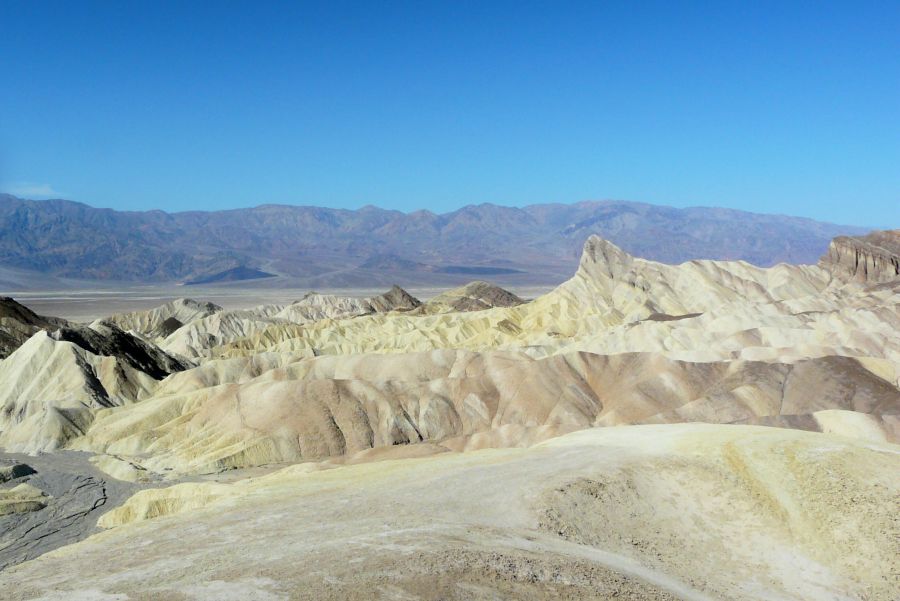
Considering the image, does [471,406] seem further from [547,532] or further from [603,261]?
[603,261]

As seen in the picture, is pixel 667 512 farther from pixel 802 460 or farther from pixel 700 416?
pixel 700 416

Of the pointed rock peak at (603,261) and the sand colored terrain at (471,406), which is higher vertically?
the pointed rock peak at (603,261)

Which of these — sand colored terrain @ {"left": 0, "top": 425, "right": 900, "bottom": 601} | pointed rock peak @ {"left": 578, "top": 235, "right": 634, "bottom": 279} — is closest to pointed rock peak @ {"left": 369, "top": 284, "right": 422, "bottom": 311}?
pointed rock peak @ {"left": 578, "top": 235, "right": 634, "bottom": 279}

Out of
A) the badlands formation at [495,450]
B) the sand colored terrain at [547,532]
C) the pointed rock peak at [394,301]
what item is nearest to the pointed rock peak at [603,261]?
the badlands formation at [495,450]

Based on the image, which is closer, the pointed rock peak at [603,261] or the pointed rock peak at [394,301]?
the pointed rock peak at [603,261]

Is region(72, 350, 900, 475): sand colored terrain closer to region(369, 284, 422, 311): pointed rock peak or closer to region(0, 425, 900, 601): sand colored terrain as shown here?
region(0, 425, 900, 601): sand colored terrain

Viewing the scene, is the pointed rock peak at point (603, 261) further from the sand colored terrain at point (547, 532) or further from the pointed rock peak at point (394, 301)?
the sand colored terrain at point (547, 532)

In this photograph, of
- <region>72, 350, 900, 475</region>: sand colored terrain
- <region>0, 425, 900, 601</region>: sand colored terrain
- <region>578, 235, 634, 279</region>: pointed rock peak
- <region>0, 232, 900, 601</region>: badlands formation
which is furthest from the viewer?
<region>578, 235, 634, 279</region>: pointed rock peak
